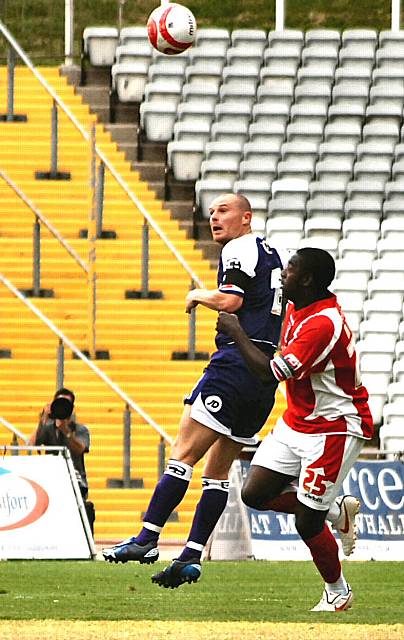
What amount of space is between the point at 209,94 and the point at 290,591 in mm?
13112

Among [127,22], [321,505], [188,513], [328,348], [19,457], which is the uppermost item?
[127,22]

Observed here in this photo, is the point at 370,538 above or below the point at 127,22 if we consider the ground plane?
below

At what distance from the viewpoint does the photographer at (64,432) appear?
1639 cm

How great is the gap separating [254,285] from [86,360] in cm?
1035

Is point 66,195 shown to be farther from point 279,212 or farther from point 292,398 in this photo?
point 292,398

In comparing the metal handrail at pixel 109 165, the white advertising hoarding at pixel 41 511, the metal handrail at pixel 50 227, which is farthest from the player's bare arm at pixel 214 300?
the metal handrail at pixel 50 227

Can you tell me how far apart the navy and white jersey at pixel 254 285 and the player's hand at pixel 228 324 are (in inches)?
8.6

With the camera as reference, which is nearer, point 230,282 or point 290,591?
point 230,282

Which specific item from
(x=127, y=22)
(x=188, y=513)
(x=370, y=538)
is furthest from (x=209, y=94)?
(x=370, y=538)

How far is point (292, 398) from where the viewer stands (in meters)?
9.10

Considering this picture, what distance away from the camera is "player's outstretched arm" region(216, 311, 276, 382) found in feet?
29.0

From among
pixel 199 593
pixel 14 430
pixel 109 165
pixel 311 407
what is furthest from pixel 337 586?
pixel 109 165

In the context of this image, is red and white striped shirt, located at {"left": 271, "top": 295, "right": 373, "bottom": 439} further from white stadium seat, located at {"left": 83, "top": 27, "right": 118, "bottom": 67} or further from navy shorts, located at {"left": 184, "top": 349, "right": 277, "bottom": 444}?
white stadium seat, located at {"left": 83, "top": 27, "right": 118, "bottom": 67}

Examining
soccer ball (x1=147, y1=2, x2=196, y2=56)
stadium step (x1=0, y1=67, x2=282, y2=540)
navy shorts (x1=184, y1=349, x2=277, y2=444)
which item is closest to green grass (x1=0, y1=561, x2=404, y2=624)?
navy shorts (x1=184, y1=349, x2=277, y2=444)
